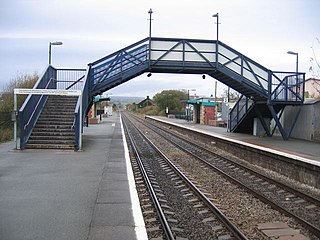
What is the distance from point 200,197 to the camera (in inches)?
329

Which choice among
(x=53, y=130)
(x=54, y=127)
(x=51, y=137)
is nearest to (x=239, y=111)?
(x=54, y=127)

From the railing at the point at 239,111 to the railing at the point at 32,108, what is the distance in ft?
38.7

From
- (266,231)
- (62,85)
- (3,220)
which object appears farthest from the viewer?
(62,85)

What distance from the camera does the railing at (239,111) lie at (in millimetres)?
23638

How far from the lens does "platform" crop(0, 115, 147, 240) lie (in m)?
5.35

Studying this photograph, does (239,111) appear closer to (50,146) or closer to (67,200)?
(50,146)

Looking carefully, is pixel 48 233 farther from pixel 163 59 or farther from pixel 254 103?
pixel 254 103

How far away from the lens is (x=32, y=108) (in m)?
16.6

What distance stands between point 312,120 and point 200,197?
13.7m

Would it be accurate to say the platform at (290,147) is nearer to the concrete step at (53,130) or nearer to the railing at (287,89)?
the railing at (287,89)

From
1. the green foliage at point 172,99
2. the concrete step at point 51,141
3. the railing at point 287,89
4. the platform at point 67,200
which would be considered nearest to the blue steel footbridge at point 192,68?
the railing at point 287,89

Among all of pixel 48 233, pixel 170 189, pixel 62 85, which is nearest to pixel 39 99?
pixel 62 85

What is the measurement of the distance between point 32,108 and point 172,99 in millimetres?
71161

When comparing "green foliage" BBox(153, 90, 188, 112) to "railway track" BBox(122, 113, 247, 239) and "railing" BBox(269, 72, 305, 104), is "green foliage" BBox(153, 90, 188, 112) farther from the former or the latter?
A: "railway track" BBox(122, 113, 247, 239)
